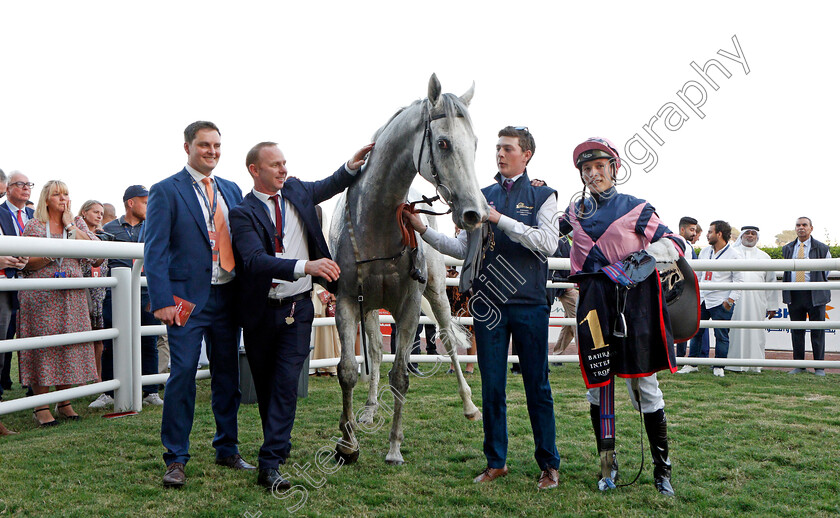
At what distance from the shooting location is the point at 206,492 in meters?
3.06

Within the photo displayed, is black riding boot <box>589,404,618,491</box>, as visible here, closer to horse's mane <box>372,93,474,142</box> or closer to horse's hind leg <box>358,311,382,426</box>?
horse's mane <box>372,93,474,142</box>

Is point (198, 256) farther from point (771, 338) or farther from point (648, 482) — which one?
point (771, 338)

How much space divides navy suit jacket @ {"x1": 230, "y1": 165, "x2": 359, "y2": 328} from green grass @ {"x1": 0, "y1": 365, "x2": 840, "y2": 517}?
948mm

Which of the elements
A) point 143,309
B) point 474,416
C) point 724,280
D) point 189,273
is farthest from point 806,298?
point 143,309

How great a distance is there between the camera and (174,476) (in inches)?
123

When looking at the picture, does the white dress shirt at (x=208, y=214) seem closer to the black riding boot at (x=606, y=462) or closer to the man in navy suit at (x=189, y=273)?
the man in navy suit at (x=189, y=273)

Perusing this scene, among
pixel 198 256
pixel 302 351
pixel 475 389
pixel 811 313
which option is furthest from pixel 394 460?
pixel 811 313

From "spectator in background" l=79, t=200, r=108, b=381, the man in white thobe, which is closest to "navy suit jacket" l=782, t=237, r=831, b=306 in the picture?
the man in white thobe

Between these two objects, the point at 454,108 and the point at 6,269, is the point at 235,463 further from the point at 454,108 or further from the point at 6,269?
the point at 6,269

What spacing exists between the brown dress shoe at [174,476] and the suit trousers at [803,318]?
6936 millimetres

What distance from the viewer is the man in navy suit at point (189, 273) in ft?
10.4

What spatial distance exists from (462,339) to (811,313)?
4.72 metres

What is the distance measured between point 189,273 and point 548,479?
211 centimetres

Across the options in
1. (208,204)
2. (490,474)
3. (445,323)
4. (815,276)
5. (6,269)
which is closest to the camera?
(490,474)
